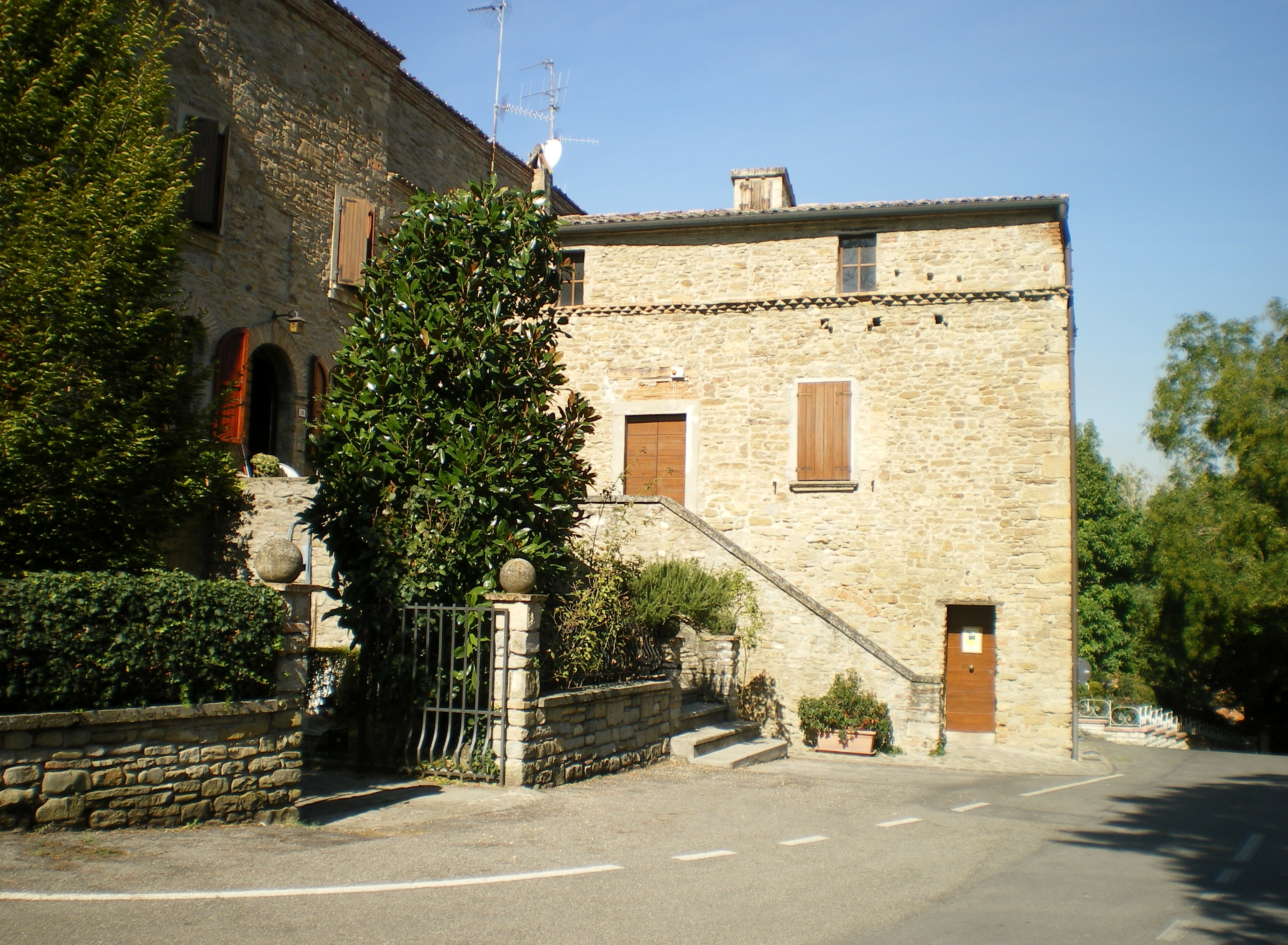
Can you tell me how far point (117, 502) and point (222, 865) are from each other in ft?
16.9

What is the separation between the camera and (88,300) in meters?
8.73

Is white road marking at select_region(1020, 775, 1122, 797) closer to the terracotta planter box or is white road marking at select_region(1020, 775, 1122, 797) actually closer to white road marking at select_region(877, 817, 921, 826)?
the terracotta planter box

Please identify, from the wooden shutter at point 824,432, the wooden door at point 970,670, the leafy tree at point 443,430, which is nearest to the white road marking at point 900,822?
the leafy tree at point 443,430

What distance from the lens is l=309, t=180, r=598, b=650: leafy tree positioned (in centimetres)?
828

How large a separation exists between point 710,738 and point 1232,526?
1832 cm

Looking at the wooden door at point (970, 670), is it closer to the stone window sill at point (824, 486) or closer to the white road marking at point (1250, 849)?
the stone window sill at point (824, 486)

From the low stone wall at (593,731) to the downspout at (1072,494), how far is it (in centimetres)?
643

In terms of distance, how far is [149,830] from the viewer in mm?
5652

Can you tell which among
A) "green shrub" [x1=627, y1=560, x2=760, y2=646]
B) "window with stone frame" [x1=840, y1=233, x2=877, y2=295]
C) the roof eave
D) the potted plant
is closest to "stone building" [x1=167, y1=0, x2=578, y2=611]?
the roof eave

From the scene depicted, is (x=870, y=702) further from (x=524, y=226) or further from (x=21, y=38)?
(x=21, y=38)

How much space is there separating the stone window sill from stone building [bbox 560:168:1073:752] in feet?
0.10

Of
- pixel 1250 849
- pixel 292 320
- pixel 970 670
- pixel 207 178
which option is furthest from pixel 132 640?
pixel 970 670

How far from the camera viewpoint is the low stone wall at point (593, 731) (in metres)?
7.88

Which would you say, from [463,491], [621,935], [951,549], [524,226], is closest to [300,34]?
[524,226]
